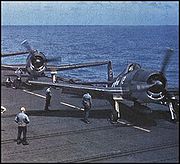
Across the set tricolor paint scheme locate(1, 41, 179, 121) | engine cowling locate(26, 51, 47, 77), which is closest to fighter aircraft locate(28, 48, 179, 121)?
tricolor paint scheme locate(1, 41, 179, 121)

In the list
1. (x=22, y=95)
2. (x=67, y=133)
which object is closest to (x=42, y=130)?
(x=67, y=133)

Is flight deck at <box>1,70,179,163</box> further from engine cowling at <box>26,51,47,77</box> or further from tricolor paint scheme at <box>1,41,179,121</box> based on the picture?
engine cowling at <box>26,51,47,77</box>

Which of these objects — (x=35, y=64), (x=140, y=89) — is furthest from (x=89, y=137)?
(x=35, y=64)

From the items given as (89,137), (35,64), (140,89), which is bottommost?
(89,137)

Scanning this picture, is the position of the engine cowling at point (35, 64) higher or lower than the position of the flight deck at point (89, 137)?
higher

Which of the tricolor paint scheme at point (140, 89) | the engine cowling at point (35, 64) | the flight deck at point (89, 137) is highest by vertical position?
the engine cowling at point (35, 64)

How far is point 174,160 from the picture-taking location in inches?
592

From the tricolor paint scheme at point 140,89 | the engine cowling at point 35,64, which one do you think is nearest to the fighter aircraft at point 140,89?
the tricolor paint scheme at point 140,89

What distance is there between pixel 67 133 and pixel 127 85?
5.11 meters

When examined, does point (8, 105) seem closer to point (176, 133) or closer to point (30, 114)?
point (30, 114)

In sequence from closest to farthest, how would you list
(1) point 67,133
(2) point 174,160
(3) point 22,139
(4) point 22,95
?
(2) point 174,160 → (3) point 22,139 → (1) point 67,133 → (4) point 22,95

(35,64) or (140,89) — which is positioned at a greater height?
(35,64)

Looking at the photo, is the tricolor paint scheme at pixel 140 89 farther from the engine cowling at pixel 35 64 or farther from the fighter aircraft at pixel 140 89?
the engine cowling at pixel 35 64

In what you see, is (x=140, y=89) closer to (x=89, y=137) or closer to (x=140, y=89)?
(x=140, y=89)
